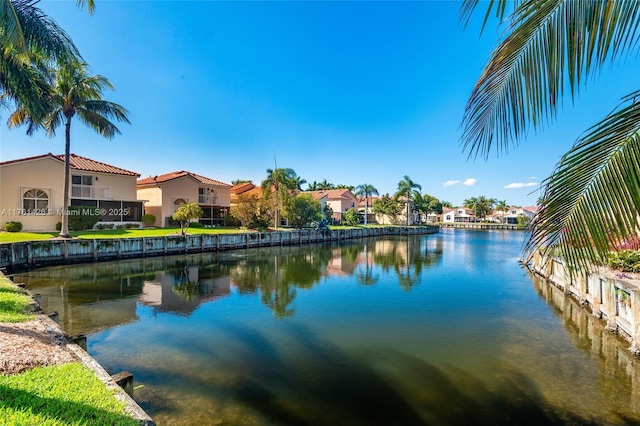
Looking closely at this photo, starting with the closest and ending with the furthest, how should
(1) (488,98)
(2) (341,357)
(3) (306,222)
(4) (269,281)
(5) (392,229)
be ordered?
1. (1) (488,98)
2. (2) (341,357)
3. (4) (269,281)
4. (3) (306,222)
5. (5) (392,229)

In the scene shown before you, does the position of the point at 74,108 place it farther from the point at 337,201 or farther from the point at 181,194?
the point at 337,201

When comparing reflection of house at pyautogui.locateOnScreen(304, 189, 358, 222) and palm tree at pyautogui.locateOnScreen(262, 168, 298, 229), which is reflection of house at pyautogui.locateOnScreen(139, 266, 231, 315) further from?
reflection of house at pyautogui.locateOnScreen(304, 189, 358, 222)

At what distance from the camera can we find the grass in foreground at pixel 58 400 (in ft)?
11.5

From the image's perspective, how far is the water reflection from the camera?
1280 cm

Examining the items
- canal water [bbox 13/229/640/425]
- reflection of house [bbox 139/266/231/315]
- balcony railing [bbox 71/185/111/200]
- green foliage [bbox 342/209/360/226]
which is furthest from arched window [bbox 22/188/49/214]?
green foliage [bbox 342/209/360/226]

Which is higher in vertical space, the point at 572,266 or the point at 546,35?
the point at 546,35

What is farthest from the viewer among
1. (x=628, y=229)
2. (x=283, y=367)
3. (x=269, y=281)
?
(x=269, y=281)

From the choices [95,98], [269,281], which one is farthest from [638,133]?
[95,98]

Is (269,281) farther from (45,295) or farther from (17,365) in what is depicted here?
(17,365)

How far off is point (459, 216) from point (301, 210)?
3748 inches

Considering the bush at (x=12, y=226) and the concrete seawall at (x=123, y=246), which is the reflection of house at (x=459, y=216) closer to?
the concrete seawall at (x=123, y=246)

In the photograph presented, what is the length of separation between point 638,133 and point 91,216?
35.5m

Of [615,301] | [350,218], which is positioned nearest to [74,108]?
[615,301]

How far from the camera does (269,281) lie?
19281 mm
